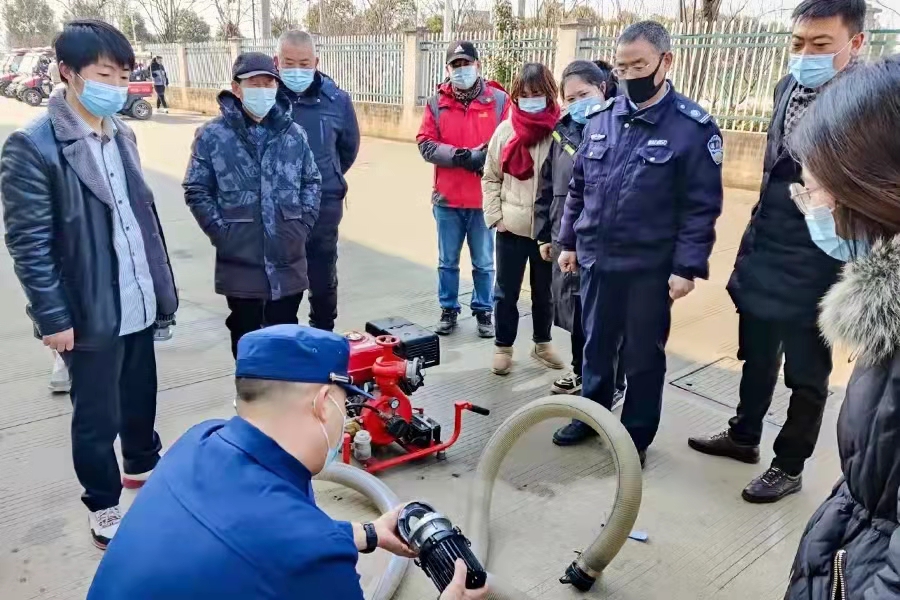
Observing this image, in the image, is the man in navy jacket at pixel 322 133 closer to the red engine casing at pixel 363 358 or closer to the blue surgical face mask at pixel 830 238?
the red engine casing at pixel 363 358

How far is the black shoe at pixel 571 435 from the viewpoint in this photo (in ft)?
11.1

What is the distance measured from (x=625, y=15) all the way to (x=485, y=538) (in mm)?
15120

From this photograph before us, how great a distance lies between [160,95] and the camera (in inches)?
823

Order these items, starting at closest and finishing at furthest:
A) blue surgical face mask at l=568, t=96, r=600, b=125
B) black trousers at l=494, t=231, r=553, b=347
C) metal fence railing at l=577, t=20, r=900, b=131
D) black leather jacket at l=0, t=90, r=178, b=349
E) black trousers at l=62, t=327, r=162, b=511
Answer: black leather jacket at l=0, t=90, r=178, b=349 < black trousers at l=62, t=327, r=162, b=511 < blue surgical face mask at l=568, t=96, r=600, b=125 < black trousers at l=494, t=231, r=553, b=347 < metal fence railing at l=577, t=20, r=900, b=131

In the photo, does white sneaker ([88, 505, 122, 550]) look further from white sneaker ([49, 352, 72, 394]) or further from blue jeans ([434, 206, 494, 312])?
blue jeans ([434, 206, 494, 312])

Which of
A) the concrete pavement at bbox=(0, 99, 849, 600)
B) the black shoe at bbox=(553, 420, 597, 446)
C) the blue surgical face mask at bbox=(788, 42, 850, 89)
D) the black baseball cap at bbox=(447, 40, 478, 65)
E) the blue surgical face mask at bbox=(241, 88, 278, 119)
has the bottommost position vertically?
the concrete pavement at bbox=(0, 99, 849, 600)

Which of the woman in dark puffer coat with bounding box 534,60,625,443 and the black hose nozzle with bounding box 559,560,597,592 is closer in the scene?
the black hose nozzle with bounding box 559,560,597,592

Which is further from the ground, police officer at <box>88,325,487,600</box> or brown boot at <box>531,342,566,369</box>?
police officer at <box>88,325,487,600</box>

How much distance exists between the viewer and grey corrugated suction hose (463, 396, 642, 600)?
2.35 meters

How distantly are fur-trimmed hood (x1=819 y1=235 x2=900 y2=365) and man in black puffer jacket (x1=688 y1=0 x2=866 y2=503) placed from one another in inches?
61.2

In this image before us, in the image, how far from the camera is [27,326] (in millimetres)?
4691

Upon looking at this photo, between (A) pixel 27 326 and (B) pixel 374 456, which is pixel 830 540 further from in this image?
(A) pixel 27 326

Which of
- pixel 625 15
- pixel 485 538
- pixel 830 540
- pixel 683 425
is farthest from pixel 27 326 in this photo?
pixel 625 15

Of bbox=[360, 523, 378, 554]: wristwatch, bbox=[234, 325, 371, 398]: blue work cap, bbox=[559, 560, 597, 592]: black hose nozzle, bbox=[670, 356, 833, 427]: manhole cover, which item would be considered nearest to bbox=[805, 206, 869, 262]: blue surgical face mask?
bbox=[234, 325, 371, 398]: blue work cap
